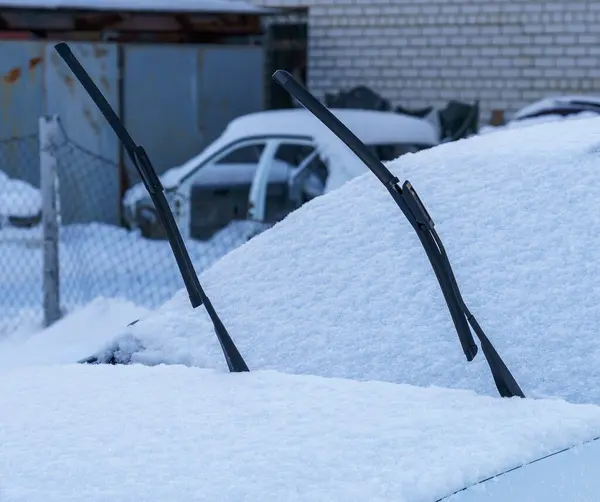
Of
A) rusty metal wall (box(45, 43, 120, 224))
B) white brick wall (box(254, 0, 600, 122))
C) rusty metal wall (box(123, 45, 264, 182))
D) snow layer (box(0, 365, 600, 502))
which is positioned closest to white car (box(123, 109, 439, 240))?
rusty metal wall (box(45, 43, 120, 224))

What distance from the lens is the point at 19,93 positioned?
13.1 meters

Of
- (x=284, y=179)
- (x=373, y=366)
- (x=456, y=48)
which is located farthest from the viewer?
(x=456, y=48)

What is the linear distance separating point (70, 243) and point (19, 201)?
695mm

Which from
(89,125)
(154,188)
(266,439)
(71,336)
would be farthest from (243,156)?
(266,439)

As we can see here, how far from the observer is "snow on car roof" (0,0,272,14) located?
13.1 meters

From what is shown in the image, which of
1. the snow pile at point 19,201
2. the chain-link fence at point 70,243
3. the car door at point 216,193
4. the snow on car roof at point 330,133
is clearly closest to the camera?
the chain-link fence at point 70,243

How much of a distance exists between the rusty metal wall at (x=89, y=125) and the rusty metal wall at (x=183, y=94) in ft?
0.71

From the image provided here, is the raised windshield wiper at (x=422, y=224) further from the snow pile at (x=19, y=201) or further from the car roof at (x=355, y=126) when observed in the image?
the snow pile at (x=19, y=201)

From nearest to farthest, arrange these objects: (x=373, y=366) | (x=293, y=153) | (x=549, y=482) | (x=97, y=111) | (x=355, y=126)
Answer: (x=549, y=482) → (x=373, y=366) → (x=355, y=126) → (x=293, y=153) → (x=97, y=111)

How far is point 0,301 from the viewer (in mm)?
9258

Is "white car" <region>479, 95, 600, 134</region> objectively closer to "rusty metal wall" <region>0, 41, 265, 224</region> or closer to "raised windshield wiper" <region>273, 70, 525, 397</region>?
"rusty metal wall" <region>0, 41, 265, 224</region>

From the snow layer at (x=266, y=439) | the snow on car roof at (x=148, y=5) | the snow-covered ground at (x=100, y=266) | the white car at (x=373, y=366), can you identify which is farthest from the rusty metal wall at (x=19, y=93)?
the snow layer at (x=266, y=439)

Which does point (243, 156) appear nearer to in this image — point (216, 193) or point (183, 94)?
point (216, 193)

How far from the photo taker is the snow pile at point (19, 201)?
11.0m
